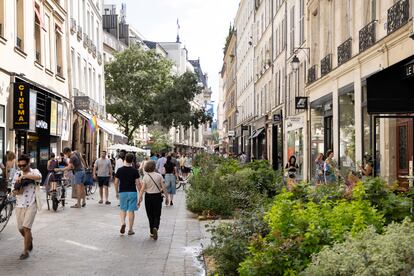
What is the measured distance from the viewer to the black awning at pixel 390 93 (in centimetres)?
1380

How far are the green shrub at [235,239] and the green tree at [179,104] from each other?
1738 inches

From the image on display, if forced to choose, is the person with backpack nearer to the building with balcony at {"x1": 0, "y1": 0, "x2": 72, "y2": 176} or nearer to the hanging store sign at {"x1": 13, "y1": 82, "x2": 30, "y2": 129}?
the building with balcony at {"x1": 0, "y1": 0, "x2": 72, "y2": 176}

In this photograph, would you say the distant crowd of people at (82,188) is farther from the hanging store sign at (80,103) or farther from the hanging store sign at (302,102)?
the hanging store sign at (80,103)

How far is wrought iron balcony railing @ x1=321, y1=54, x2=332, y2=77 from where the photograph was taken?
23.2 metres

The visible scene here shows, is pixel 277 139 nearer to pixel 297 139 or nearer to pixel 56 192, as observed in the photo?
pixel 297 139

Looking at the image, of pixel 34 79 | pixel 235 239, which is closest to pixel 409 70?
pixel 235 239

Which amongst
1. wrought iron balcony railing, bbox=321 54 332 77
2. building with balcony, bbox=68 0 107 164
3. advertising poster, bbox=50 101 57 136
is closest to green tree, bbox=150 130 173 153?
building with balcony, bbox=68 0 107 164

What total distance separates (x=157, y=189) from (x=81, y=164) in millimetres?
7053

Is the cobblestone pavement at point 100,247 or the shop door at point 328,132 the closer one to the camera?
the cobblestone pavement at point 100,247

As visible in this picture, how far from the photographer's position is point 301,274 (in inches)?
197

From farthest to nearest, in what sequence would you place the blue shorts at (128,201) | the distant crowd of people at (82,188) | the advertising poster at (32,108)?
the advertising poster at (32,108) → the blue shorts at (128,201) → the distant crowd of people at (82,188)

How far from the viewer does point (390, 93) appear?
13875 millimetres

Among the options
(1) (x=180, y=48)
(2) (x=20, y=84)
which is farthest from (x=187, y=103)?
(1) (x=180, y=48)

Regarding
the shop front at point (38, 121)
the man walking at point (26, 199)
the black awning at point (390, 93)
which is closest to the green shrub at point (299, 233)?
the man walking at point (26, 199)
